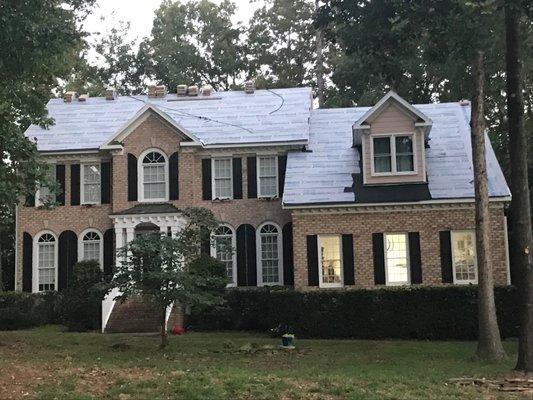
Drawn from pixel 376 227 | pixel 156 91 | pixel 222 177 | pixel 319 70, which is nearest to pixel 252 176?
pixel 222 177

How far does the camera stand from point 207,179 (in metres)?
24.8

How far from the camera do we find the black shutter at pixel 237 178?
80.7 feet

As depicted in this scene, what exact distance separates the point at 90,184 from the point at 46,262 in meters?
3.36

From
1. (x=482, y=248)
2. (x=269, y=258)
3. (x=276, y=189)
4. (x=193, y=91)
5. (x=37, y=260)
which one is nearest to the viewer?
(x=482, y=248)

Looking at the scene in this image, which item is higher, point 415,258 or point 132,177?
point 132,177

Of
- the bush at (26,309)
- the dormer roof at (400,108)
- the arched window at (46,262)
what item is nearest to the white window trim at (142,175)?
the arched window at (46,262)

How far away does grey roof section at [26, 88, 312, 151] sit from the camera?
82.3ft

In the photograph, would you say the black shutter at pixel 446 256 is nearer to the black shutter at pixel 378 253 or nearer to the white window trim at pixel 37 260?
the black shutter at pixel 378 253

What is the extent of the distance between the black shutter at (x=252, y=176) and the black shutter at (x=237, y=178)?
31cm

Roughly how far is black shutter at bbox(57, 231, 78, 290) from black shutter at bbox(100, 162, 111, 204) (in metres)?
1.78

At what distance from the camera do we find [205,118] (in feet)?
87.1

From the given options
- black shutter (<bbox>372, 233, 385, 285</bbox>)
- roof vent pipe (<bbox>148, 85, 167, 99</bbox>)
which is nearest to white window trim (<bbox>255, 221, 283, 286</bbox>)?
black shutter (<bbox>372, 233, 385, 285</bbox>)

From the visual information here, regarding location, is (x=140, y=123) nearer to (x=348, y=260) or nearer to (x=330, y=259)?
(x=330, y=259)

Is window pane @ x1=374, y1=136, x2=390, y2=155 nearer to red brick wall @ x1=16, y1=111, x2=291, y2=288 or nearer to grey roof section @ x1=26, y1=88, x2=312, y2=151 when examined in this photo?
grey roof section @ x1=26, y1=88, x2=312, y2=151
